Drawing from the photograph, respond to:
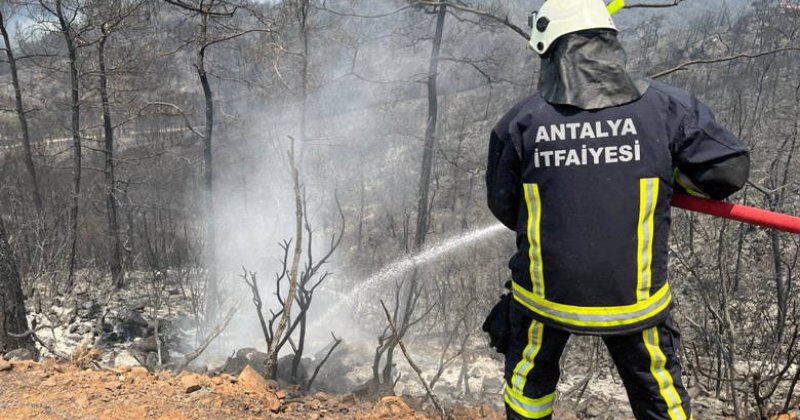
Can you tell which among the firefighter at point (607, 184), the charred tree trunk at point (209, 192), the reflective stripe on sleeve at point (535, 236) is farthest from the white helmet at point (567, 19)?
the charred tree trunk at point (209, 192)

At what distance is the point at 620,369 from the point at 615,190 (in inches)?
25.7

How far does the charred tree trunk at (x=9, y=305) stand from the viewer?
4.75m

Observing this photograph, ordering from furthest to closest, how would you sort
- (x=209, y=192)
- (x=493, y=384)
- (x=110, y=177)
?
(x=110, y=177)
(x=209, y=192)
(x=493, y=384)

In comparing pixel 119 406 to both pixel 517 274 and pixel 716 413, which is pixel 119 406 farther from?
pixel 716 413

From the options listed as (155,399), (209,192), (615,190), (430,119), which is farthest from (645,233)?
(430,119)

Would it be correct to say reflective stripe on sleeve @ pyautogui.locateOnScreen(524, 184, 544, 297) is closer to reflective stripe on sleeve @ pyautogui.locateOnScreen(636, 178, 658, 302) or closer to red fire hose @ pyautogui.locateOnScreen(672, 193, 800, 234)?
reflective stripe on sleeve @ pyautogui.locateOnScreen(636, 178, 658, 302)

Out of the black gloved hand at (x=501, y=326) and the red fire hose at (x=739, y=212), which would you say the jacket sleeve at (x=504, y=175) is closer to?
the black gloved hand at (x=501, y=326)

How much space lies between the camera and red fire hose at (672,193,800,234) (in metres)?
1.81

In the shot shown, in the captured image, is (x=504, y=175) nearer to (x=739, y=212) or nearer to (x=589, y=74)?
(x=589, y=74)

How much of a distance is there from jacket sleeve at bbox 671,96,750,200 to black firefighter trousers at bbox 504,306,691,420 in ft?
1.59

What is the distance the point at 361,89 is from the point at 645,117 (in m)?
15.6

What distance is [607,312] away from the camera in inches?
64.4

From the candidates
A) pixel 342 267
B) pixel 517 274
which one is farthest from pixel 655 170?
pixel 342 267

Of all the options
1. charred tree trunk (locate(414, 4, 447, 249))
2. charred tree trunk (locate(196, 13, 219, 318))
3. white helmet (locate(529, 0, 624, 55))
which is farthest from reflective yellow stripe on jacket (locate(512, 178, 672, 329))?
charred tree trunk (locate(414, 4, 447, 249))
